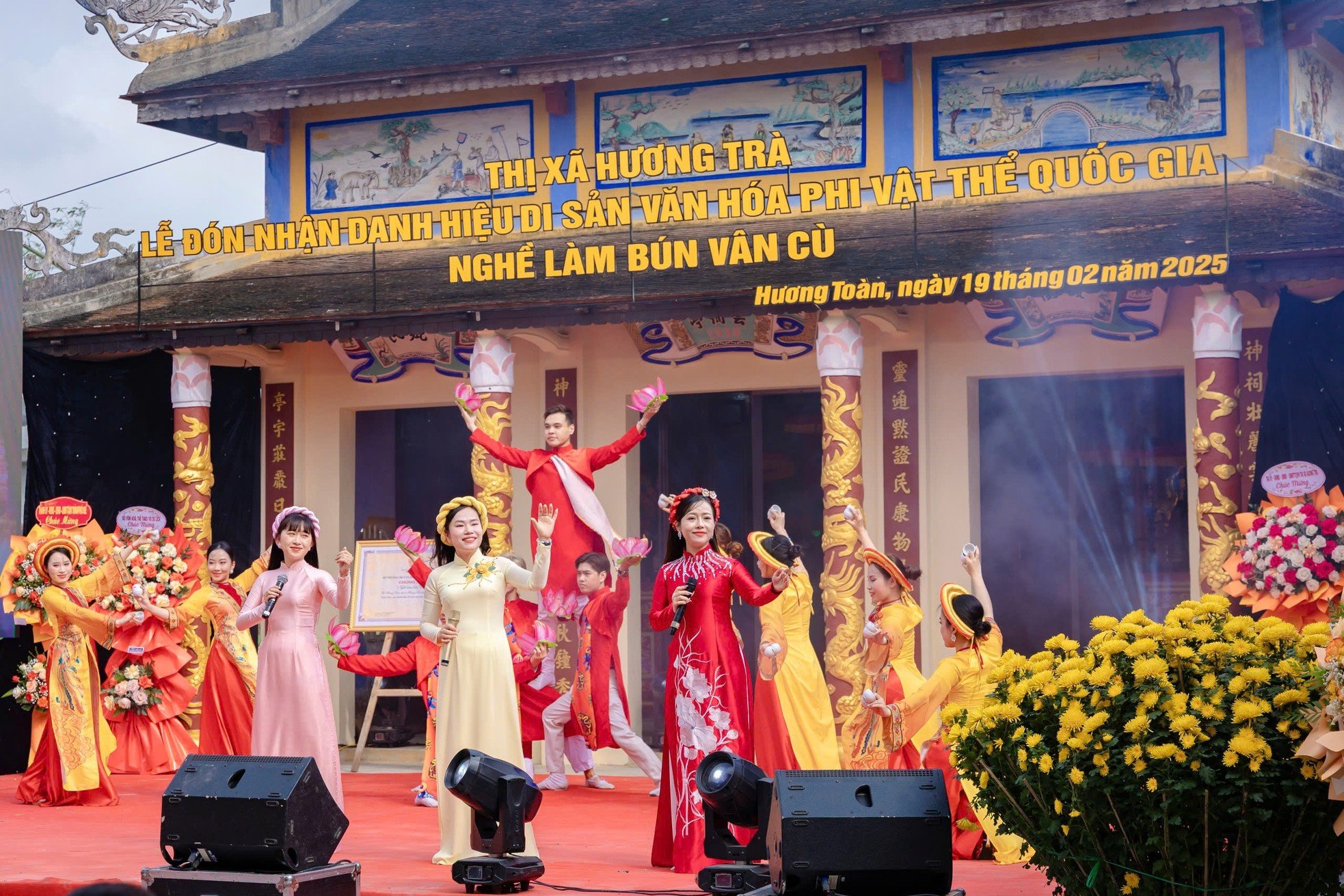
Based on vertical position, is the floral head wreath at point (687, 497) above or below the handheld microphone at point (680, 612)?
above

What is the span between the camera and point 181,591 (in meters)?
12.5

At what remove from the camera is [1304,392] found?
10.8m

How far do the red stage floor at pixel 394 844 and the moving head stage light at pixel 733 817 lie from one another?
460mm

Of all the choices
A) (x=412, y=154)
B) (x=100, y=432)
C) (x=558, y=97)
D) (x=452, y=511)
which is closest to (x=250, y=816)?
(x=452, y=511)

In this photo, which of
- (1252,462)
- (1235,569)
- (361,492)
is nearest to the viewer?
(1235,569)

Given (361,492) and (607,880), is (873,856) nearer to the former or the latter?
(607,880)

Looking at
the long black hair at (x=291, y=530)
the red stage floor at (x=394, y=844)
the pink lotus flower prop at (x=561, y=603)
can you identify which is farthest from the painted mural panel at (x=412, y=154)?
the long black hair at (x=291, y=530)

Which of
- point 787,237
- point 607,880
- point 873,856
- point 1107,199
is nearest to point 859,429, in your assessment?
point 787,237

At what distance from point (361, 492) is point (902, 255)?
5.28 metres

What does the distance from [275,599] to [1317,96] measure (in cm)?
851

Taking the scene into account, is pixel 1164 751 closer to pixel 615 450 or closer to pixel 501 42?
pixel 615 450

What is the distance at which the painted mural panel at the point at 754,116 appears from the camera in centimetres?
1303

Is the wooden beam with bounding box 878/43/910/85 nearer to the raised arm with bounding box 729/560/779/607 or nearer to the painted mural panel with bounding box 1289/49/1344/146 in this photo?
the painted mural panel with bounding box 1289/49/1344/146

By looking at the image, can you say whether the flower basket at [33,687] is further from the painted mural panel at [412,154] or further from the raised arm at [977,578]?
the raised arm at [977,578]
